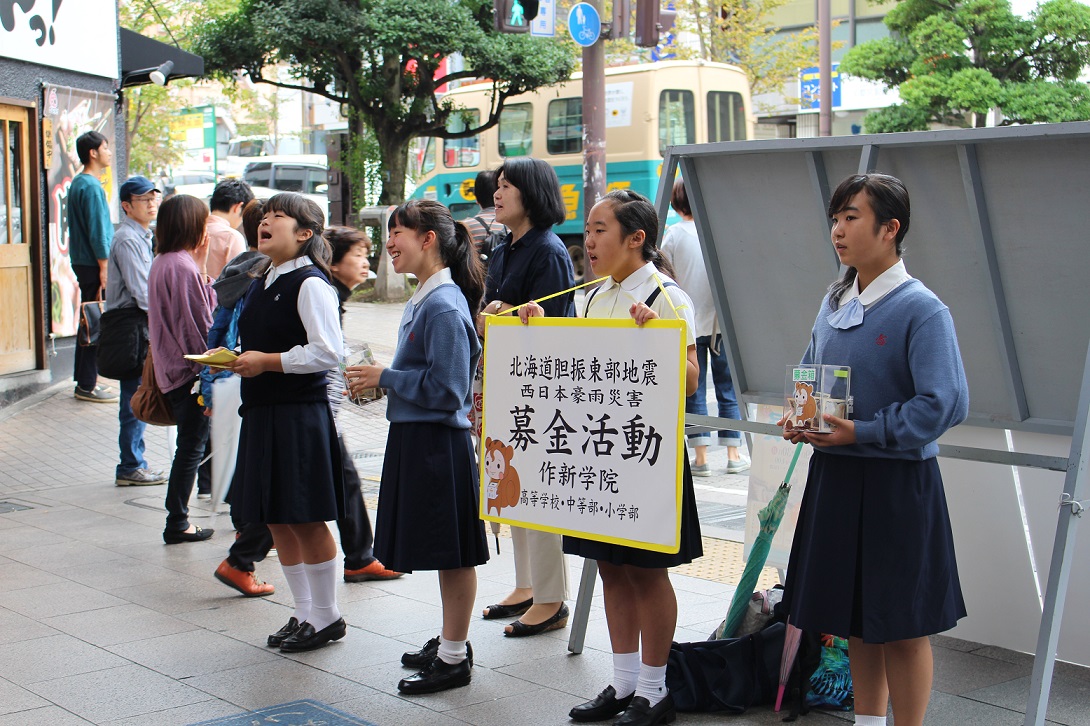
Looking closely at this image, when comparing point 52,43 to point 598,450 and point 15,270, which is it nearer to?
point 15,270

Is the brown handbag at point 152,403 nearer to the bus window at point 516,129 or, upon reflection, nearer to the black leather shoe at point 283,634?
the black leather shoe at point 283,634

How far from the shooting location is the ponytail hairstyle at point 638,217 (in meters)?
3.80

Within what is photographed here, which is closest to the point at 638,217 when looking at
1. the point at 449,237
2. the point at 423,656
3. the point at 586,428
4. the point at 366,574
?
the point at 586,428

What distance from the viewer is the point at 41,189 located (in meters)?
10.4

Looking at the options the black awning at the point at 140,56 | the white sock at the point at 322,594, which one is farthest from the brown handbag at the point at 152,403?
the black awning at the point at 140,56

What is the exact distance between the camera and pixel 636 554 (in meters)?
3.71

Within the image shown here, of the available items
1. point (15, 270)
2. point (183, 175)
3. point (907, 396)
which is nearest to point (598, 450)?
point (907, 396)

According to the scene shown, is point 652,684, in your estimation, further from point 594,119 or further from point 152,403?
point 594,119

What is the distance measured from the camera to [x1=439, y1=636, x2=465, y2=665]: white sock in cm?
425

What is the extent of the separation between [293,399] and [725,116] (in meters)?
17.5

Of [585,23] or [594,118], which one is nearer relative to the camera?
[585,23]

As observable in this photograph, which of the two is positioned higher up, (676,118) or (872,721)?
(676,118)

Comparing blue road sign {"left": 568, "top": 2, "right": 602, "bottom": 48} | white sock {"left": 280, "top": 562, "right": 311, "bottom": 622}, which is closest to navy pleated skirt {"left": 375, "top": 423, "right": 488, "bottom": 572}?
white sock {"left": 280, "top": 562, "right": 311, "bottom": 622}

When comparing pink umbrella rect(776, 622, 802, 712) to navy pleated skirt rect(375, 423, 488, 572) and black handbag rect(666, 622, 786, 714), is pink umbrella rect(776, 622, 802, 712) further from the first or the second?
navy pleated skirt rect(375, 423, 488, 572)
